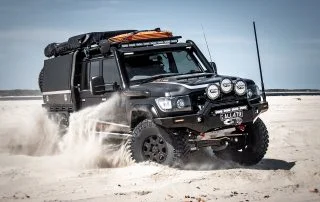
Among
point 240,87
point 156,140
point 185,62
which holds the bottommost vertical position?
Result: point 156,140

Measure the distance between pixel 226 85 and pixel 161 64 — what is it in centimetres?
159

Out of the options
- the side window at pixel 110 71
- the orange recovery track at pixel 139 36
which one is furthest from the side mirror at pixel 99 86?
the orange recovery track at pixel 139 36

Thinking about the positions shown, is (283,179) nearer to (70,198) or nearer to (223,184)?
(223,184)

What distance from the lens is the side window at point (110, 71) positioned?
682cm

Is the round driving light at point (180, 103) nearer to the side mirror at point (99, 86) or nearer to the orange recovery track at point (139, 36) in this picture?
the side mirror at point (99, 86)

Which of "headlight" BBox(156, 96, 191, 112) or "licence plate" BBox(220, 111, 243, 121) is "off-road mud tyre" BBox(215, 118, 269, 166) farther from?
"headlight" BBox(156, 96, 191, 112)

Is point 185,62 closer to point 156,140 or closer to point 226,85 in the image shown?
point 226,85

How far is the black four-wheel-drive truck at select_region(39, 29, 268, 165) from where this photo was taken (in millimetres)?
5719

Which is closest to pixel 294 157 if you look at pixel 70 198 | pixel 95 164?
pixel 95 164

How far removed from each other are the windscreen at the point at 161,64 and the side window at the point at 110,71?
0.67ft

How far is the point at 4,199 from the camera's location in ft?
15.7

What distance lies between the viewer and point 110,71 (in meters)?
7.04

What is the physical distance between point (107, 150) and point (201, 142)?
2.17m

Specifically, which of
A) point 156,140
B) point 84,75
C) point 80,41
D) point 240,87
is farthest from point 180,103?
point 80,41
